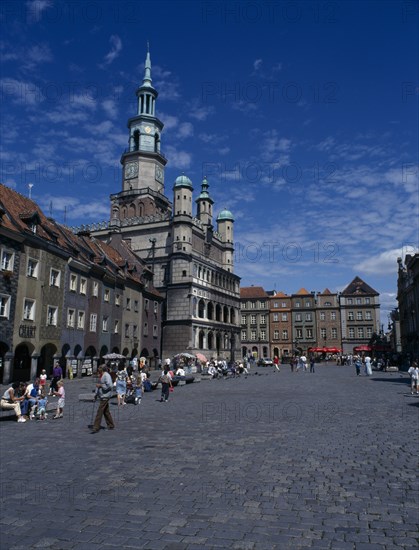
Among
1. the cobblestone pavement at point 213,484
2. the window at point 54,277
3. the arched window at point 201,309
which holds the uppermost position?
the arched window at point 201,309

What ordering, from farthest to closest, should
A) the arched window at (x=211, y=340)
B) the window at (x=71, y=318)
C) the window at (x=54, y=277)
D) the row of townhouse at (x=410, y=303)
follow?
the arched window at (x=211, y=340) → the row of townhouse at (x=410, y=303) → the window at (x=71, y=318) → the window at (x=54, y=277)

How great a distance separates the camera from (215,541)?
17.8ft

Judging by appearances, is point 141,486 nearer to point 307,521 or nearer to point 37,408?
point 307,521

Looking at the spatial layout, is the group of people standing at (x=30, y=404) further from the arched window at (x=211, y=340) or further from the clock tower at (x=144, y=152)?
the clock tower at (x=144, y=152)

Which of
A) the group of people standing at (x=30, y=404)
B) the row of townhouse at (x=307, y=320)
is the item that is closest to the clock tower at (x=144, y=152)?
the row of townhouse at (x=307, y=320)

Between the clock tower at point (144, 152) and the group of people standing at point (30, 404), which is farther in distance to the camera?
the clock tower at point (144, 152)

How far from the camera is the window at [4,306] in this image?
2766 cm

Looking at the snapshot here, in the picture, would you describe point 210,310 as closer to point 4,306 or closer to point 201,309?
point 201,309

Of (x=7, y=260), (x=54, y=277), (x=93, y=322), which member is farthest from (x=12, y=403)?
(x=93, y=322)

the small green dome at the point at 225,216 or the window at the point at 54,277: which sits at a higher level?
the small green dome at the point at 225,216

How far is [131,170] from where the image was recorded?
7019 cm

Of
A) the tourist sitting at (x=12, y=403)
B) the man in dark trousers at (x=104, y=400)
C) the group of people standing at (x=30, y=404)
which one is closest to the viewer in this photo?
the man in dark trousers at (x=104, y=400)

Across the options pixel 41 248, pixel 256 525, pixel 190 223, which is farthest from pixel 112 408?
pixel 190 223

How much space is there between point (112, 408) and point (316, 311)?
8276 cm
